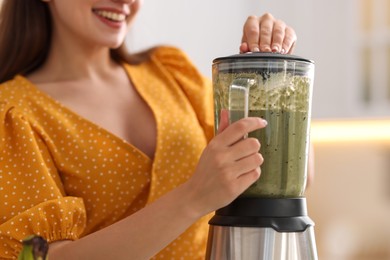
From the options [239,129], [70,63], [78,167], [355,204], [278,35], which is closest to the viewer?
[239,129]

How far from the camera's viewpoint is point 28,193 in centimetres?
108

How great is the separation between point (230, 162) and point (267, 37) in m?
0.26

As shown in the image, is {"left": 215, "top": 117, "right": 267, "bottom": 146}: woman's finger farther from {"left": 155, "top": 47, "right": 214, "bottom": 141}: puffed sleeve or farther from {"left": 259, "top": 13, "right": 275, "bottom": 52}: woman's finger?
{"left": 155, "top": 47, "right": 214, "bottom": 141}: puffed sleeve

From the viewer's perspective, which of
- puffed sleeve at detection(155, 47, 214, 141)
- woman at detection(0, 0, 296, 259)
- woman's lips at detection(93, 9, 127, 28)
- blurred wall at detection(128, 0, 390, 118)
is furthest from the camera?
blurred wall at detection(128, 0, 390, 118)

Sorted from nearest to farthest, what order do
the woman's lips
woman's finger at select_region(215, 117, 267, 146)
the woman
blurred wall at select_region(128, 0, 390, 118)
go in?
woman's finger at select_region(215, 117, 267, 146), the woman, the woman's lips, blurred wall at select_region(128, 0, 390, 118)

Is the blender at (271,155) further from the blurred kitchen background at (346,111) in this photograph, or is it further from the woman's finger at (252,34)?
the blurred kitchen background at (346,111)

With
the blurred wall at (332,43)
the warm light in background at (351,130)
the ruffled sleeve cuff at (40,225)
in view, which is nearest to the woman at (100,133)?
the ruffled sleeve cuff at (40,225)

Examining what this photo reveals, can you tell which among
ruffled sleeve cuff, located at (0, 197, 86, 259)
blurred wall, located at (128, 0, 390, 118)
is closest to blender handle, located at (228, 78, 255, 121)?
ruffled sleeve cuff, located at (0, 197, 86, 259)

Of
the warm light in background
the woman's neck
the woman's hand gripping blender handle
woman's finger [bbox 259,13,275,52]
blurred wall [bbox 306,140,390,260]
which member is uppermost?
woman's finger [bbox 259,13,275,52]

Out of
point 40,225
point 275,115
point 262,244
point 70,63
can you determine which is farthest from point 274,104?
point 70,63

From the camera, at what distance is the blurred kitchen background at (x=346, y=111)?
2719mm

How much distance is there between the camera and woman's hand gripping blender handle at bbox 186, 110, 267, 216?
84 centimetres

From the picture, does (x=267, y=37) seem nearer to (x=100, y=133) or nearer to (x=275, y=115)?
(x=275, y=115)

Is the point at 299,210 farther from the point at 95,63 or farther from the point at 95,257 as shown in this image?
the point at 95,63
